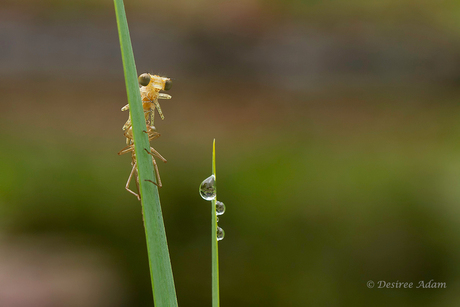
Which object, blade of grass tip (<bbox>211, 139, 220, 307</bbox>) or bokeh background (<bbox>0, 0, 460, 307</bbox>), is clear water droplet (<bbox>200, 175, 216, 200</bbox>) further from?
bokeh background (<bbox>0, 0, 460, 307</bbox>)

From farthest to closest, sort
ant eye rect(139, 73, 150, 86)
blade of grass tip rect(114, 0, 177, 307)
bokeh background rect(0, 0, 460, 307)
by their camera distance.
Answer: bokeh background rect(0, 0, 460, 307), ant eye rect(139, 73, 150, 86), blade of grass tip rect(114, 0, 177, 307)

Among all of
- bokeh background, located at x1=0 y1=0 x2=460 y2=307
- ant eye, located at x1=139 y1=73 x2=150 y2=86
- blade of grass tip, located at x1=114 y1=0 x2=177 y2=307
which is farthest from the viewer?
bokeh background, located at x1=0 y1=0 x2=460 y2=307

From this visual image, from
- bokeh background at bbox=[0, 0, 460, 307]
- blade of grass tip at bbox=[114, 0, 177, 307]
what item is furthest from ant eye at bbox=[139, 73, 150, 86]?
bokeh background at bbox=[0, 0, 460, 307]

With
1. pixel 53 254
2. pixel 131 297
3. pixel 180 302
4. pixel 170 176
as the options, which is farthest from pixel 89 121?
pixel 180 302

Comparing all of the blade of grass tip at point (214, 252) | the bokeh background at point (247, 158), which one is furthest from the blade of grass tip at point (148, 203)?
the bokeh background at point (247, 158)

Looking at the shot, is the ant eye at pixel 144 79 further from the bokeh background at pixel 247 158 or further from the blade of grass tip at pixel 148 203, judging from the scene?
the bokeh background at pixel 247 158

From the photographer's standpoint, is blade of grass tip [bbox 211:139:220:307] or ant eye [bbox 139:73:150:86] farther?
ant eye [bbox 139:73:150:86]

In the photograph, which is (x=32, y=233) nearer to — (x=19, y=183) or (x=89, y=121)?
(x=19, y=183)

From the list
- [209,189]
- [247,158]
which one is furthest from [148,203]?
[247,158]

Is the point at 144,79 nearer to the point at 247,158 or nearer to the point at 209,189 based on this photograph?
the point at 209,189
